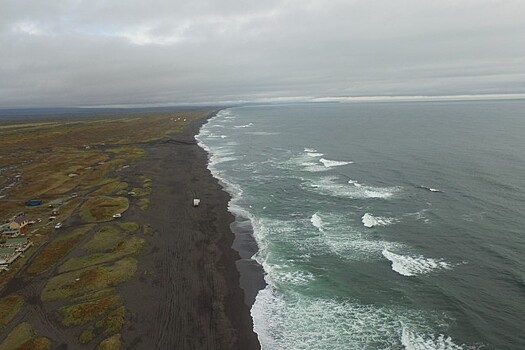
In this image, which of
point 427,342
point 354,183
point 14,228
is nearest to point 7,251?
point 14,228

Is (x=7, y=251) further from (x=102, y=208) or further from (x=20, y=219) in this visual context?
(x=102, y=208)

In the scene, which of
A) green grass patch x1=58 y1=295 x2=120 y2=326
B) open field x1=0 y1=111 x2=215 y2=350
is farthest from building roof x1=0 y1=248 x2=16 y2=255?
Result: green grass patch x1=58 y1=295 x2=120 y2=326

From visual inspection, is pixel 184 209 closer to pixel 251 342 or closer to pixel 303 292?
pixel 303 292

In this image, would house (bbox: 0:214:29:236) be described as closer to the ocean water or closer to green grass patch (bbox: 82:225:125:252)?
green grass patch (bbox: 82:225:125:252)

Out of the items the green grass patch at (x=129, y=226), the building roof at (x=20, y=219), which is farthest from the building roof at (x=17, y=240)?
the green grass patch at (x=129, y=226)

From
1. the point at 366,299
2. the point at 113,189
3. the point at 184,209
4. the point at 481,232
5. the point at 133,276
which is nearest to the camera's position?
the point at 366,299

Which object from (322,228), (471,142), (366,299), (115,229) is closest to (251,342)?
(366,299)
